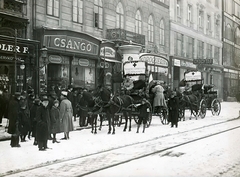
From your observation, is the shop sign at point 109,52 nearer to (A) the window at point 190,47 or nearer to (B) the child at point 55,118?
(B) the child at point 55,118

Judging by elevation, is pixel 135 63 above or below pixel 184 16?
below

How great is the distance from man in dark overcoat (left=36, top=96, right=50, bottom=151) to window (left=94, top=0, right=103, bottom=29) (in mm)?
14461

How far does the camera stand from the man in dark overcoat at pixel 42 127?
32.2 feet

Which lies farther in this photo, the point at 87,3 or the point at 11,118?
the point at 87,3

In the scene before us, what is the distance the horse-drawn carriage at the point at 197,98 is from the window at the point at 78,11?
703 centimetres

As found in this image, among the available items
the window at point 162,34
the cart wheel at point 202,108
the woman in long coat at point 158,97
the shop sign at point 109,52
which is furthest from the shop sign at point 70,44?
the window at point 162,34

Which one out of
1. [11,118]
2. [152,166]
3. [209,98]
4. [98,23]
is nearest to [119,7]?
[98,23]

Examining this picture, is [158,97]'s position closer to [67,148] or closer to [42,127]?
[67,148]

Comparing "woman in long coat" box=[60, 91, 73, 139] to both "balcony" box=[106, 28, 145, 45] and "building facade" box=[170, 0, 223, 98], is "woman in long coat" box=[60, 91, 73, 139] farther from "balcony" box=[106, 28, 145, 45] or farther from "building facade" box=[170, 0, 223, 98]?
"building facade" box=[170, 0, 223, 98]

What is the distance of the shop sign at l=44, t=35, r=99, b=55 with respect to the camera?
19.6 meters

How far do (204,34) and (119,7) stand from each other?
14.1 meters

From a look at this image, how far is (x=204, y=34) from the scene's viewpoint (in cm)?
3769

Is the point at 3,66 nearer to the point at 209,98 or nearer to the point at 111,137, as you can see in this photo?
the point at 111,137

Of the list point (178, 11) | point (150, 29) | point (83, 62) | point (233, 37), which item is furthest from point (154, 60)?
point (178, 11)
